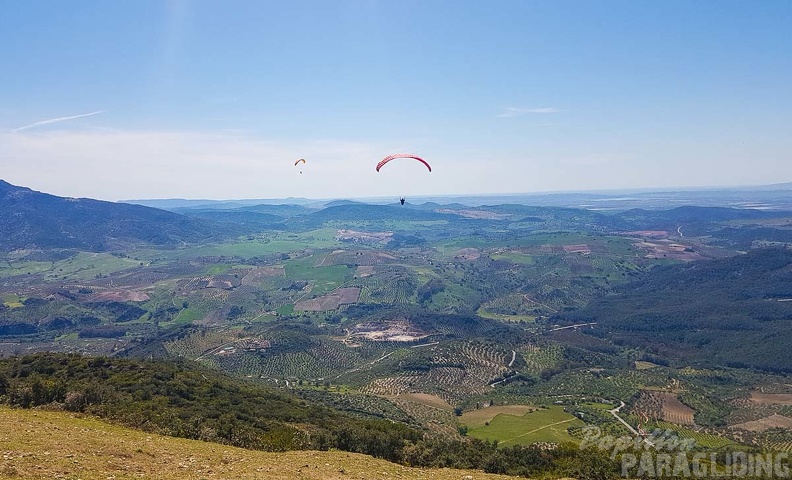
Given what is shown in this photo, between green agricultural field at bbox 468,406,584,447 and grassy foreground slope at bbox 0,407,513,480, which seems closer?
grassy foreground slope at bbox 0,407,513,480

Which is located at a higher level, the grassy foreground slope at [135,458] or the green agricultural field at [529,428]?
the grassy foreground slope at [135,458]

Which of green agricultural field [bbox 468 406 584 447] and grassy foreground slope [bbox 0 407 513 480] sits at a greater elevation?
grassy foreground slope [bbox 0 407 513 480]

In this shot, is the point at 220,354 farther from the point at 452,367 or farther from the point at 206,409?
the point at 206,409

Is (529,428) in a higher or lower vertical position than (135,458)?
lower

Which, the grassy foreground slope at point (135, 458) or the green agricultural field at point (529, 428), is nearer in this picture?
the grassy foreground slope at point (135, 458)
